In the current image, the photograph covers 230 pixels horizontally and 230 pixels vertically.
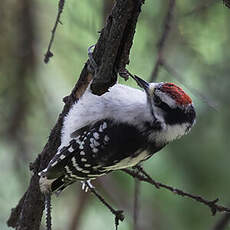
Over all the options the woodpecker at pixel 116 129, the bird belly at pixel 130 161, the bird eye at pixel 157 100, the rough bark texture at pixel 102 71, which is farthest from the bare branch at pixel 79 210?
the bird eye at pixel 157 100

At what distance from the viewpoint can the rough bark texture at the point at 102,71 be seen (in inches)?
104

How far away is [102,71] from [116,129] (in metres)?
0.75

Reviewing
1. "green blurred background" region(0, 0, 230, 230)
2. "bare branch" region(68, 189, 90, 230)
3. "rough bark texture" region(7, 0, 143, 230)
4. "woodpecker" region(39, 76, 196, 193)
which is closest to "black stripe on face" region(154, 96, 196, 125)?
"woodpecker" region(39, 76, 196, 193)

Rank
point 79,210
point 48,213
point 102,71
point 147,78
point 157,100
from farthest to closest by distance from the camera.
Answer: point 79,210, point 147,78, point 157,100, point 48,213, point 102,71

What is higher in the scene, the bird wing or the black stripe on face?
the black stripe on face

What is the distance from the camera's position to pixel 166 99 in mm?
3559

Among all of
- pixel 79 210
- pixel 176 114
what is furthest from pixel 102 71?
pixel 79 210

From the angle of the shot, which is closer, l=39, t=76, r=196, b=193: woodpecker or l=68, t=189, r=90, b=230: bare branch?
l=39, t=76, r=196, b=193: woodpecker

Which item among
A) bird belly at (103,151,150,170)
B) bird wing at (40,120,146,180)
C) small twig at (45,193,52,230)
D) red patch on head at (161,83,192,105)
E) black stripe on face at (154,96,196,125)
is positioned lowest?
small twig at (45,193,52,230)

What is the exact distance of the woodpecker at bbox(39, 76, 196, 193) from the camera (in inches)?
138

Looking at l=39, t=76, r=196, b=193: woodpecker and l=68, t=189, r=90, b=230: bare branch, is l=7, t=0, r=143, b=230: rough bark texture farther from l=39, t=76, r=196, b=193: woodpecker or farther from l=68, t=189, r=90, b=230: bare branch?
l=68, t=189, r=90, b=230: bare branch

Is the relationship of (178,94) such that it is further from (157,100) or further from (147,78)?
(147,78)

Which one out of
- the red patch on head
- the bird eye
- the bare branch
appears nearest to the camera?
the red patch on head

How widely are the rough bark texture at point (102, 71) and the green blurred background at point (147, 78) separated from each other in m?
1.60
